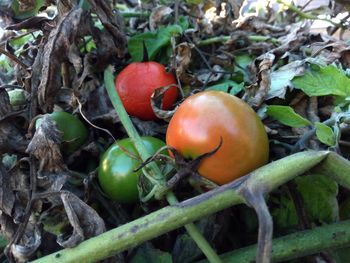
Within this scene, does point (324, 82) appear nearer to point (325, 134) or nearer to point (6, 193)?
point (325, 134)

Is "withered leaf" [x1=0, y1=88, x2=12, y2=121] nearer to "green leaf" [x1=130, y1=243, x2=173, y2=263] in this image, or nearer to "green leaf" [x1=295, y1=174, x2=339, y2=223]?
"green leaf" [x1=130, y1=243, x2=173, y2=263]

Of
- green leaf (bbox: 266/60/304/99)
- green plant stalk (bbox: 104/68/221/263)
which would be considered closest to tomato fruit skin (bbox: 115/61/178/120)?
green plant stalk (bbox: 104/68/221/263)

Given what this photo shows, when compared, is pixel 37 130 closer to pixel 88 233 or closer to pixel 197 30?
pixel 88 233

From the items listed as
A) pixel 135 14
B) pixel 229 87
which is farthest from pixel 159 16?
pixel 229 87

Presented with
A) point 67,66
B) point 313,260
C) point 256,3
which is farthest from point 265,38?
point 313,260

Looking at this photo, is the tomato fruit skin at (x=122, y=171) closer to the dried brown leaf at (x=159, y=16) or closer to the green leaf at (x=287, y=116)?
the green leaf at (x=287, y=116)

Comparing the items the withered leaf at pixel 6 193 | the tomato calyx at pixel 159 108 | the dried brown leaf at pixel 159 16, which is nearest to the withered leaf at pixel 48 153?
the withered leaf at pixel 6 193
